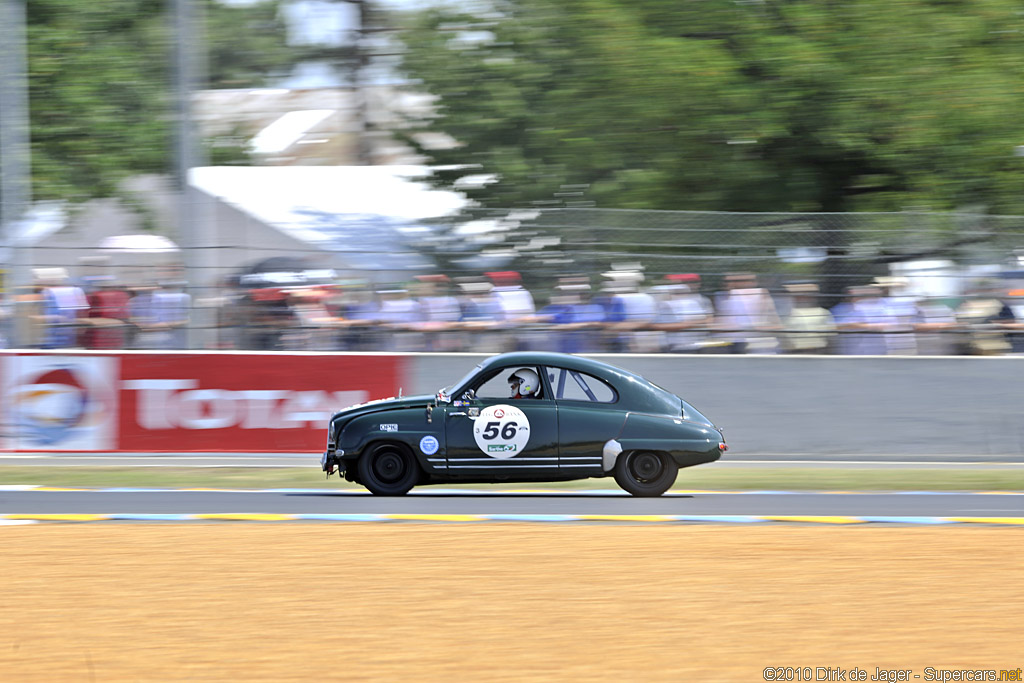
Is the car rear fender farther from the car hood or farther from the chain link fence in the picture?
the chain link fence

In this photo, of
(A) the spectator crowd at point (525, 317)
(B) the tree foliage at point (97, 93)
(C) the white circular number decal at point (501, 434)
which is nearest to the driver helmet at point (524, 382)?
(C) the white circular number decal at point (501, 434)

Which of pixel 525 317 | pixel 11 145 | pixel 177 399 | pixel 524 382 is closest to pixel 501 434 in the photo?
pixel 524 382

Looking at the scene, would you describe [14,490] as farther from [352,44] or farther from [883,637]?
[352,44]

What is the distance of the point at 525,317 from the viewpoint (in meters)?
16.3

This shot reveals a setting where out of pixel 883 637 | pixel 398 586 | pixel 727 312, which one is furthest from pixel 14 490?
pixel 883 637

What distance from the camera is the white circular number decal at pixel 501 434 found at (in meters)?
11.9

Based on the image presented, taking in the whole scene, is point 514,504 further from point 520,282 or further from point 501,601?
point 520,282

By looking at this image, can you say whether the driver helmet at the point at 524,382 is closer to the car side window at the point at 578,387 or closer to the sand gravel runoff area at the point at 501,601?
the car side window at the point at 578,387

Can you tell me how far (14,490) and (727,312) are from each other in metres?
8.66

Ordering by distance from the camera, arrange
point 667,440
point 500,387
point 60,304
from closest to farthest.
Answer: point 667,440
point 500,387
point 60,304

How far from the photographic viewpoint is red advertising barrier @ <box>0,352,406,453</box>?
52.5ft

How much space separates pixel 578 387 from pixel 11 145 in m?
9.92

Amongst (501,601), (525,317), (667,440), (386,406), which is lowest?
(501,601)

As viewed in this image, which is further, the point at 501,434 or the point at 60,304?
the point at 60,304
